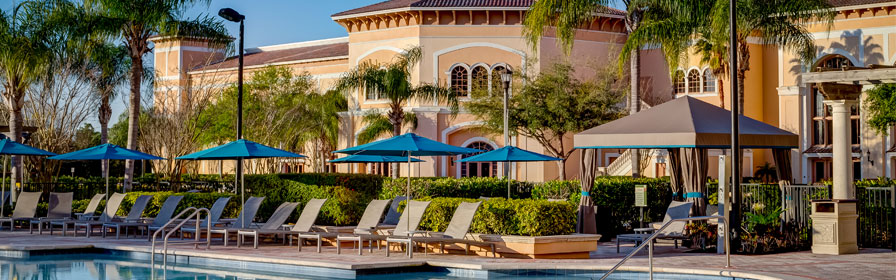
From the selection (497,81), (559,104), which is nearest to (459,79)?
(497,81)

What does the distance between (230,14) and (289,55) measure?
114ft

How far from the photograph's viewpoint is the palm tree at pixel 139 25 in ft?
82.2

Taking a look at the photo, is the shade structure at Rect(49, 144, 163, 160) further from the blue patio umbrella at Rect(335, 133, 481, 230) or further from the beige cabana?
the beige cabana

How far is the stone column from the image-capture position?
1667 cm

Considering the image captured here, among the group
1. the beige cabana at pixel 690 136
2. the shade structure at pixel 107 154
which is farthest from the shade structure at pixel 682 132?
the shade structure at pixel 107 154

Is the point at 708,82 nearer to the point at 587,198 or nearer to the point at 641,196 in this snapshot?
the point at 641,196

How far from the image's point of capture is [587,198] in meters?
18.6

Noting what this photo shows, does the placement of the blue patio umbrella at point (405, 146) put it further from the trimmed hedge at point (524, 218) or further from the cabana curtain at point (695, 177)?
the cabana curtain at point (695, 177)

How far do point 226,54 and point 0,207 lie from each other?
702 cm

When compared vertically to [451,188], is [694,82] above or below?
above

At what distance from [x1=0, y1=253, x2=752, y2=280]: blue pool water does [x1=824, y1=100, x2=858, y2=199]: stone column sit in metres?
4.67

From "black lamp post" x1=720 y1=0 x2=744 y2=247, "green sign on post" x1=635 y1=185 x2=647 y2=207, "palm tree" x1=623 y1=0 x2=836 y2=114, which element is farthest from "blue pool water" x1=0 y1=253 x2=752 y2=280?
"palm tree" x1=623 y1=0 x2=836 y2=114

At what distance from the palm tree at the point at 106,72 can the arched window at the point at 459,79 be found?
12434mm

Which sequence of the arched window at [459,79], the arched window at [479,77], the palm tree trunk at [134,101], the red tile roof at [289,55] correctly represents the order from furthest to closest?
1. the red tile roof at [289,55]
2. the arched window at [459,79]
3. the arched window at [479,77]
4. the palm tree trunk at [134,101]
